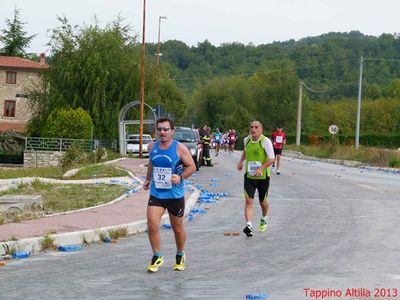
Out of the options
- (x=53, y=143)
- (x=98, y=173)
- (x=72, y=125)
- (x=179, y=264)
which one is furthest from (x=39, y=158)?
(x=179, y=264)

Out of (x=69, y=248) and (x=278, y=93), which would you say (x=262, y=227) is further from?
(x=278, y=93)

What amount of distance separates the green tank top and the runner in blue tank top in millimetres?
3752

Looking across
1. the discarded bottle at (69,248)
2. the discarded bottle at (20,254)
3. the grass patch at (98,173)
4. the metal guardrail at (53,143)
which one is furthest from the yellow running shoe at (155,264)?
the metal guardrail at (53,143)

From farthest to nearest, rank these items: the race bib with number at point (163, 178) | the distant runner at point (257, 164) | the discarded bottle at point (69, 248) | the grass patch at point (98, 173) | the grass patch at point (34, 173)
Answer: the grass patch at point (34, 173)
the grass patch at point (98, 173)
the distant runner at point (257, 164)
the discarded bottle at point (69, 248)
the race bib with number at point (163, 178)

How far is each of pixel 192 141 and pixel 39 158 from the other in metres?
17.5

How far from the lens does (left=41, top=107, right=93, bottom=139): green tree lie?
45.2 metres

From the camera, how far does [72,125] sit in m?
45.4

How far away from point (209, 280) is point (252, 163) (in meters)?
4.41

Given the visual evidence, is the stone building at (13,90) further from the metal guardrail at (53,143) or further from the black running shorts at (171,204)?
the black running shorts at (171,204)

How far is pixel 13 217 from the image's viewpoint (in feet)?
41.8

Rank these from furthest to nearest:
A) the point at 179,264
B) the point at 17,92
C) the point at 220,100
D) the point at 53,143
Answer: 1. the point at 220,100
2. the point at 17,92
3. the point at 53,143
4. the point at 179,264

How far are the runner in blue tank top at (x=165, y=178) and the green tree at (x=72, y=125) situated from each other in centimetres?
3686

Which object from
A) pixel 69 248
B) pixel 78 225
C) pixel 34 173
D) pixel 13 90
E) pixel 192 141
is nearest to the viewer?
pixel 69 248

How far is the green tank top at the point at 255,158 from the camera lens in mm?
12219
